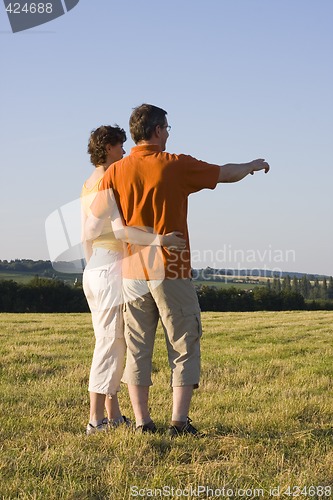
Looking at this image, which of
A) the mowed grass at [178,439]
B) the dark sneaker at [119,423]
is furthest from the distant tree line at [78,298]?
the dark sneaker at [119,423]

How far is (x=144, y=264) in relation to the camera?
524 centimetres

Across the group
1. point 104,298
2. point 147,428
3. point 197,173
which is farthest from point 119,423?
point 197,173

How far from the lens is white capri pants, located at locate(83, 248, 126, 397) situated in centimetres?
547

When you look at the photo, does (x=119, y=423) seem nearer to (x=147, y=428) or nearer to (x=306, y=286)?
(x=147, y=428)

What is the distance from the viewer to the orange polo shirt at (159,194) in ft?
16.7

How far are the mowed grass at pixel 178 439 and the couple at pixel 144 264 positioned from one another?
0.48 metres

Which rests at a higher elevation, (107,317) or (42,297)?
(107,317)

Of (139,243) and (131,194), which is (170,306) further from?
(131,194)

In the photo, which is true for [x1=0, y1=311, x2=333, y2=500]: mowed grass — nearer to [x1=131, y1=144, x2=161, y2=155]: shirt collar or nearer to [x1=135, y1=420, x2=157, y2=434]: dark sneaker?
[x1=135, y1=420, x2=157, y2=434]: dark sneaker

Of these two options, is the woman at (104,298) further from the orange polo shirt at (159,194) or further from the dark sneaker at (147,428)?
the dark sneaker at (147,428)

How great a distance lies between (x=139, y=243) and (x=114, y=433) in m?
1.57

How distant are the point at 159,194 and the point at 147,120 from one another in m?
0.65

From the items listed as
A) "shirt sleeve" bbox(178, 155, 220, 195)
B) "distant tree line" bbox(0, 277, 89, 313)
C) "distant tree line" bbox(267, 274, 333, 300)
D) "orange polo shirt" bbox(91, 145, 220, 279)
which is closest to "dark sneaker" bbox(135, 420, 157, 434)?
"orange polo shirt" bbox(91, 145, 220, 279)

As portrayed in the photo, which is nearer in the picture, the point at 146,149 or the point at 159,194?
the point at 159,194
